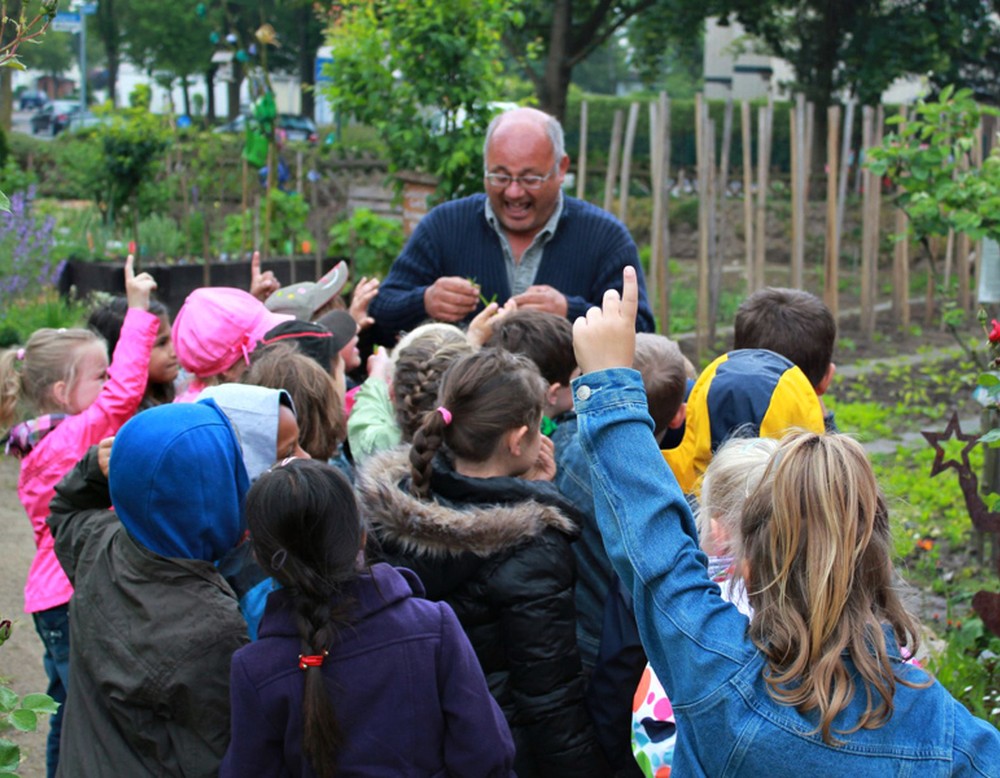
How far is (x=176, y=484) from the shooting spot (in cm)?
223

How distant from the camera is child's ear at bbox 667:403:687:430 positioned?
3086 mm

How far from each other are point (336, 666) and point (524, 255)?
7.86 ft

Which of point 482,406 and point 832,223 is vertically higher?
point 832,223

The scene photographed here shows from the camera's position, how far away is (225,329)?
343cm

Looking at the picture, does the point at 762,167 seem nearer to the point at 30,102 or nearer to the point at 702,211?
the point at 702,211

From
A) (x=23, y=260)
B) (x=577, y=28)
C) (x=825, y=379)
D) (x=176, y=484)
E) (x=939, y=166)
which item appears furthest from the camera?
(x=577, y=28)

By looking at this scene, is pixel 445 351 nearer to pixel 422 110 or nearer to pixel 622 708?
pixel 622 708

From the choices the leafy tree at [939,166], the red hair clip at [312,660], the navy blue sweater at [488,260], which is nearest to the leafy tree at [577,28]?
the leafy tree at [939,166]

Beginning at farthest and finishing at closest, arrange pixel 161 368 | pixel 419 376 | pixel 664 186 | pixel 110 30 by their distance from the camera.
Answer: pixel 110 30
pixel 664 186
pixel 161 368
pixel 419 376

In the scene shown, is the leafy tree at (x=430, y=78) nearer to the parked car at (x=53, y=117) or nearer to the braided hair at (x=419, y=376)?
the braided hair at (x=419, y=376)

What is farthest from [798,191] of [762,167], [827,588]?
[827,588]

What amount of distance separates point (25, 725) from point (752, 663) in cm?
102

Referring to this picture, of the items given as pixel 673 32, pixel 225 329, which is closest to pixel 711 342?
pixel 225 329

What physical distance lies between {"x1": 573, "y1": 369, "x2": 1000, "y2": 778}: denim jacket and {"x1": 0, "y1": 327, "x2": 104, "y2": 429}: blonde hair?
2.05 metres
